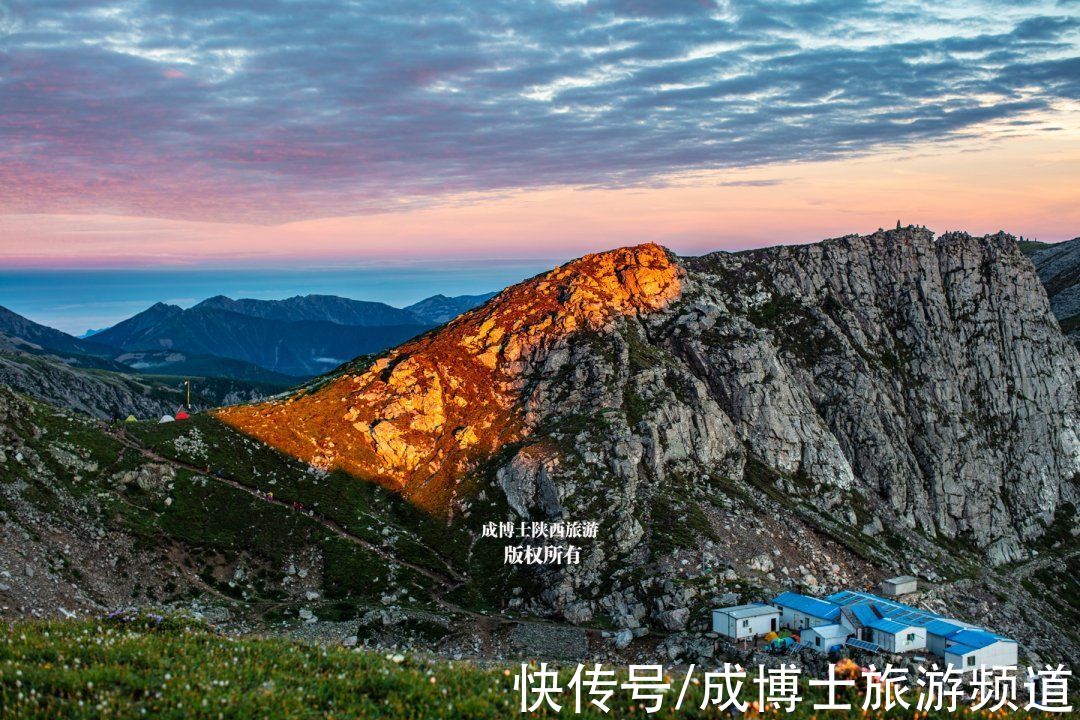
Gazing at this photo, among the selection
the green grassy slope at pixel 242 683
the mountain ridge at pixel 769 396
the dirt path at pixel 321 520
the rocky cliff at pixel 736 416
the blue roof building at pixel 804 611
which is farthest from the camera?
the mountain ridge at pixel 769 396

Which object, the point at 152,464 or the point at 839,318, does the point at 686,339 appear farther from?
the point at 152,464

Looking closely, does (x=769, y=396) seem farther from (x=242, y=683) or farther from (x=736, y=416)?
(x=242, y=683)

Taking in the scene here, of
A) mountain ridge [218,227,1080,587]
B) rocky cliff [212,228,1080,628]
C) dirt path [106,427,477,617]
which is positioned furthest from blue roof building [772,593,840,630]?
dirt path [106,427,477,617]

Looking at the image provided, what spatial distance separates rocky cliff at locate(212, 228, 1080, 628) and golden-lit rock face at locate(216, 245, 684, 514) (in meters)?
0.43

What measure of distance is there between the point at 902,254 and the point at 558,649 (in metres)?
134

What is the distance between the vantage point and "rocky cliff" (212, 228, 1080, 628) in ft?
315

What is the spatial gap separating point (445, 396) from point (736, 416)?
2057 inches

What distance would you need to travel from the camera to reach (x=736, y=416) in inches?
5098

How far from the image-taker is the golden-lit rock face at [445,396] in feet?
363

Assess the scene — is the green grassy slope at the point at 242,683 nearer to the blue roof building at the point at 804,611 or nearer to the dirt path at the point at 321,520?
the blue roof building at the point at 804,611

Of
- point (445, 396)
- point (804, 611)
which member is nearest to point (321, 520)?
point (445, 396)

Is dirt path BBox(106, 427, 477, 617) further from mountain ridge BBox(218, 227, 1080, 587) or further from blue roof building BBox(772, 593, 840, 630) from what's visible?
blue roof building BBox(772, 593, 840, 630)

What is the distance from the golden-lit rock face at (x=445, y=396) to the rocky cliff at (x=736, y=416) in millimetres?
427

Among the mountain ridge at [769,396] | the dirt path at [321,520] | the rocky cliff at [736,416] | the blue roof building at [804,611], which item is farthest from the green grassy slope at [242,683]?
the dirt path at [321,520]
